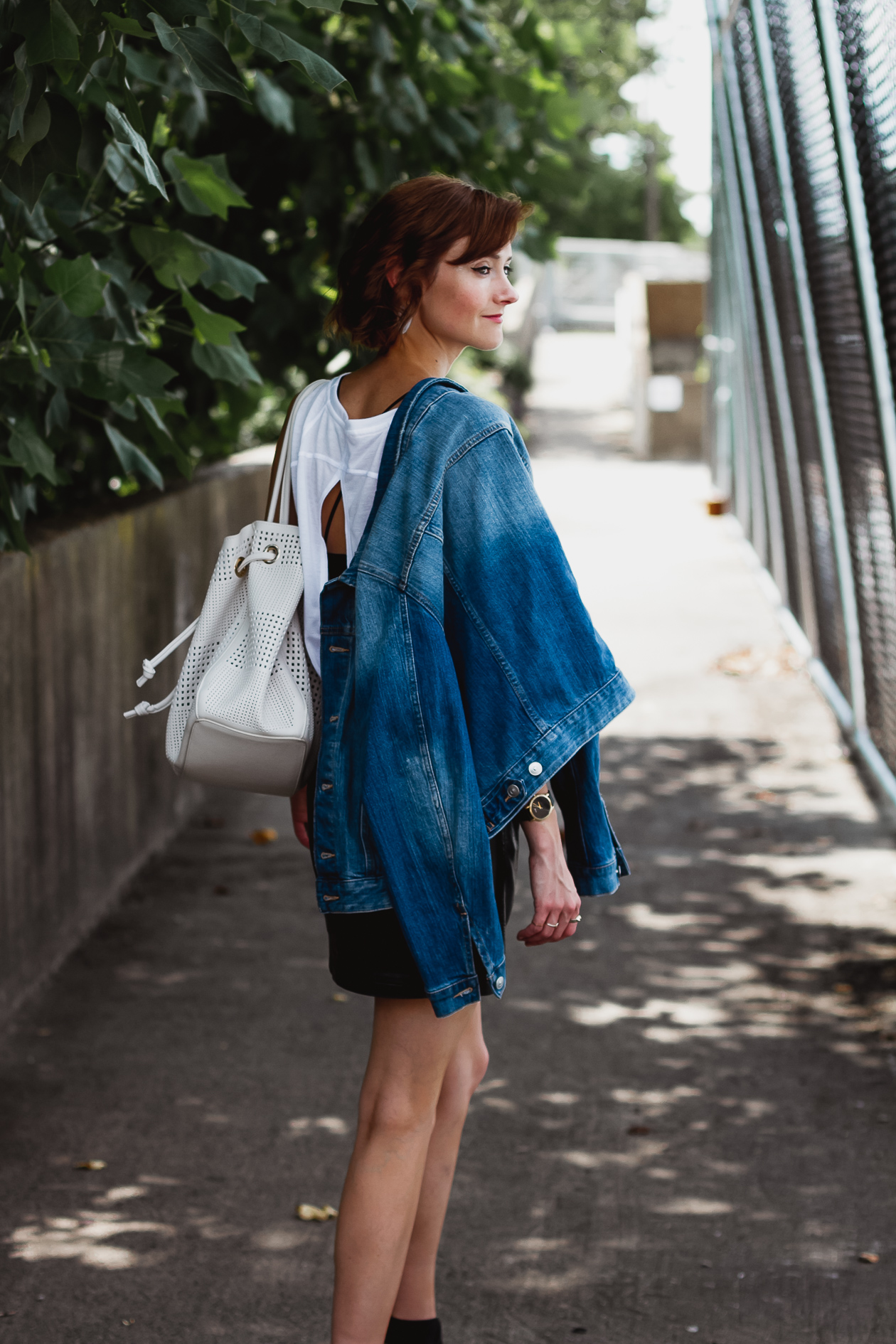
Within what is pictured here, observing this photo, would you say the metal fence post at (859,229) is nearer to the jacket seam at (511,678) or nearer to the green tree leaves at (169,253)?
the green tree leaves at (169,253)

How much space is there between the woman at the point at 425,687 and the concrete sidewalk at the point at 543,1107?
2.42 feet

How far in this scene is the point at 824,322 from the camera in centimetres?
720

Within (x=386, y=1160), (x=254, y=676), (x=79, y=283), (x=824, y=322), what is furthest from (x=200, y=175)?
(x=824, y=322)

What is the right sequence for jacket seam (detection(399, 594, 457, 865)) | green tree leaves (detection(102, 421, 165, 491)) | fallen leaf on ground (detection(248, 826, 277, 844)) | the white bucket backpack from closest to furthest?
jacket seam (detection(399, 594, 457, 865)) < the white bucket backpack < green tree leaves (detection(102, 421, 165, 491)) < fallen leaf on ground (detection(248, 826, 277, 844))

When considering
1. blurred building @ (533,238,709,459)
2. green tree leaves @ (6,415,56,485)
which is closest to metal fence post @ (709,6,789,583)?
blurred building @ (533,238,709,459)

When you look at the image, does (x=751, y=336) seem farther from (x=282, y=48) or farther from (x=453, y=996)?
(x=453, y=996)

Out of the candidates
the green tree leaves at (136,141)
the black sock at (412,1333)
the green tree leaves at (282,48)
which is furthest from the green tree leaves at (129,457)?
the black sock at (412,1333)

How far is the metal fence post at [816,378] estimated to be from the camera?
270 inches

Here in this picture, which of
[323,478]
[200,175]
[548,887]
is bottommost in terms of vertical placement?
[548,887]

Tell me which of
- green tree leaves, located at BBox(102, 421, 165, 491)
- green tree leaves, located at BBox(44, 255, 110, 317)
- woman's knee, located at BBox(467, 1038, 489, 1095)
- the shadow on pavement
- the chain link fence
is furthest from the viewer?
the chain link fence

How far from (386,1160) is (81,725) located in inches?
111

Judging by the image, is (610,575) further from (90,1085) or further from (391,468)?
(391,468)

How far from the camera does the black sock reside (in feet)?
8.82

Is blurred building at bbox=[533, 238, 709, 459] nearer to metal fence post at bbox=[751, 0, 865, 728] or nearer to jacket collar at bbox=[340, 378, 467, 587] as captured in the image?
metal fence post at bbox=[751, 0, 865, 728]
